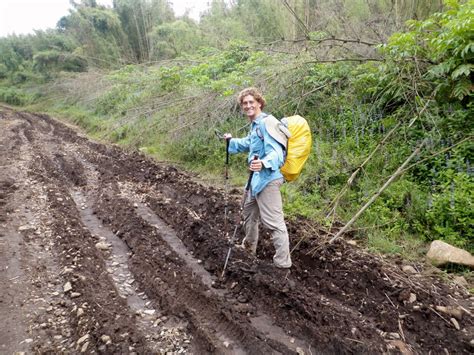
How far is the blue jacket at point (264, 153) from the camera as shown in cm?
350

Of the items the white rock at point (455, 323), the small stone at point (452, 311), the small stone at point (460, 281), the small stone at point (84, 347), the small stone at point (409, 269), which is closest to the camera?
the small stone at point (84, 347)

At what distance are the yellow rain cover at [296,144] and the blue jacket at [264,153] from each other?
0.09 meters

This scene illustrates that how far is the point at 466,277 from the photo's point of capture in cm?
395

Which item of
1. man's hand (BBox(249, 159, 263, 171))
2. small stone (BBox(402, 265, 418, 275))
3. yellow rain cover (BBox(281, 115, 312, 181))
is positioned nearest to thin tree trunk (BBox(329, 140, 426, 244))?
small stone (BBox(402, 265, 418, 275))

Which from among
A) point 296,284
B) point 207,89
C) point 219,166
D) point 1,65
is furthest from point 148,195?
point 1,65

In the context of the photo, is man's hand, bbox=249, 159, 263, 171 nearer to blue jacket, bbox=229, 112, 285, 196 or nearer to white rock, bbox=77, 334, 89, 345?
blue jacket, bbox=229, 112, 285, 196

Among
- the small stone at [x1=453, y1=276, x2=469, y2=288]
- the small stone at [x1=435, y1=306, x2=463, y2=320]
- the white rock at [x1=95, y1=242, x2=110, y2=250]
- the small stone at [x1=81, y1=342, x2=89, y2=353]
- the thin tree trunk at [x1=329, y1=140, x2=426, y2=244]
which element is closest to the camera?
the small stone at [x1=81, y1=342, x2=89, y2=353]

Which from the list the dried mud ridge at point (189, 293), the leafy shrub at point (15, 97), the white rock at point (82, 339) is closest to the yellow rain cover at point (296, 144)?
the dried mud ridge at point (189, 293)

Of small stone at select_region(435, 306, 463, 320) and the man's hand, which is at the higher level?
the man's hand

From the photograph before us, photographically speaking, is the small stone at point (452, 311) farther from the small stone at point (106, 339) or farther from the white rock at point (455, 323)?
the small stone at point (106, 339)

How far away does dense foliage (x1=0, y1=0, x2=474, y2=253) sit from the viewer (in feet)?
16.1

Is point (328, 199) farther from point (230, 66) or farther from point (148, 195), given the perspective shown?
point (230, 66)

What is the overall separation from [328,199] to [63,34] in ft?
111

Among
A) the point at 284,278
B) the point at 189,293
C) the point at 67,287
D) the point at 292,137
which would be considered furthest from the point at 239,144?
the point at 67,287
